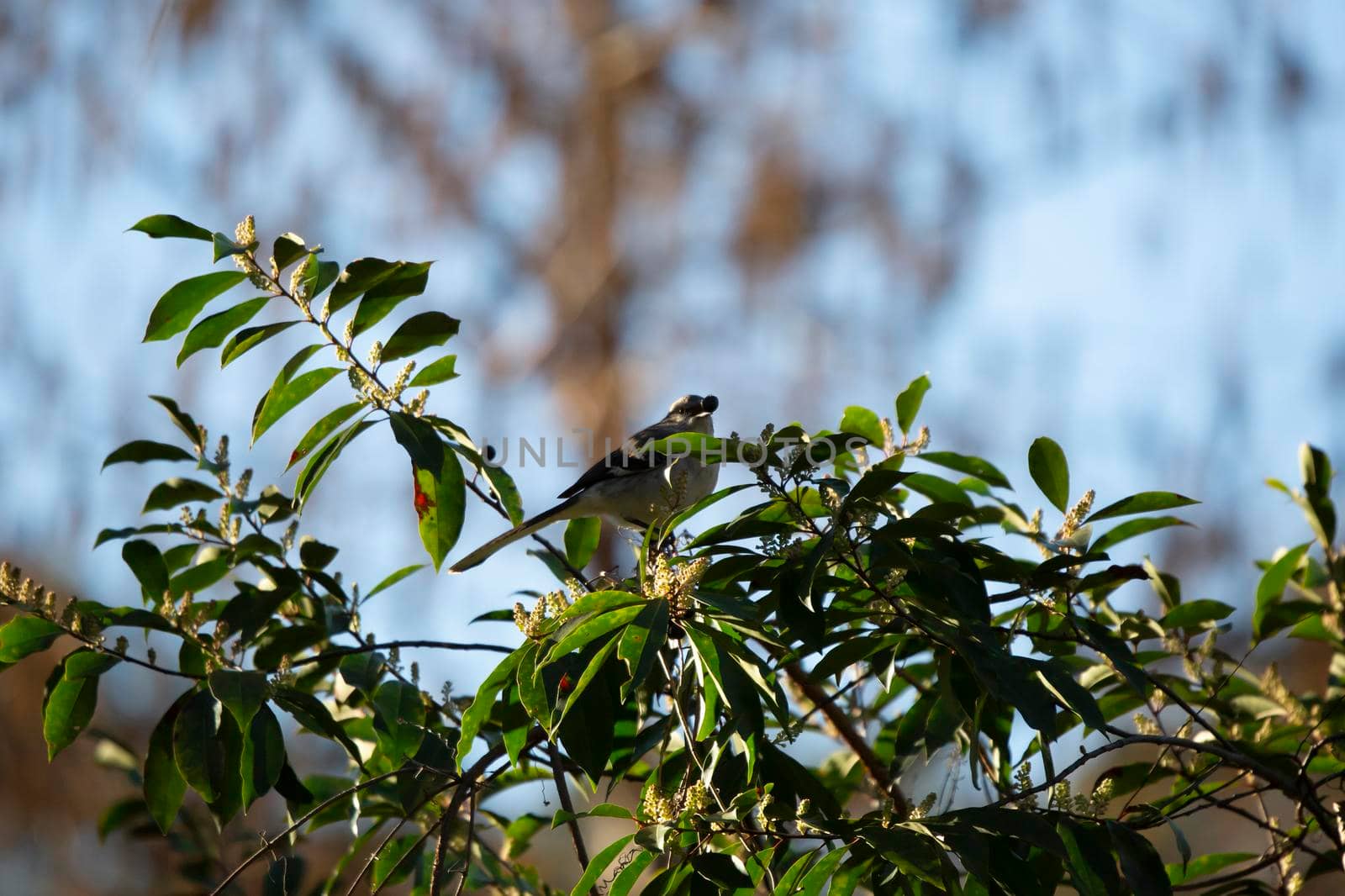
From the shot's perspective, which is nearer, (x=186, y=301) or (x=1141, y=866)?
(x=1141, y=866)

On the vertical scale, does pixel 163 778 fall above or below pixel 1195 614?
below

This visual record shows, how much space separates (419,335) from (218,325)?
0.36 meters

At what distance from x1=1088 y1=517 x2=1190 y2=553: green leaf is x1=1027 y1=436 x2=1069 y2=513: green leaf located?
0.13 meters

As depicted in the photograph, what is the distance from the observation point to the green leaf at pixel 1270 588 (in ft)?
8.34

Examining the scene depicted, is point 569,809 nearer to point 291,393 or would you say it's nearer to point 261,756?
point 261,756

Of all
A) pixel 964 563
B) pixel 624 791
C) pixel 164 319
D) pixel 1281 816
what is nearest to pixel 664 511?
pixel 964 563

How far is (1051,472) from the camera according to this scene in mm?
2225

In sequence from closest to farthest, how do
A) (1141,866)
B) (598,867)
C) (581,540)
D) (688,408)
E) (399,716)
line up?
(1141,866), (598,867), (399,716), (581,540), (688,408)

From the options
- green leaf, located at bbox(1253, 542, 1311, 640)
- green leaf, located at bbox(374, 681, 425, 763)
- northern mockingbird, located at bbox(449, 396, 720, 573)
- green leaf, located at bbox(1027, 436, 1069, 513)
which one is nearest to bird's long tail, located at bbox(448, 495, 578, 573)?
northern mockingbird, located at bbox(449, 396, 720, 573)

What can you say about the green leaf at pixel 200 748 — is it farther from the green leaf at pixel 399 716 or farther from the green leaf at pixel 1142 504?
the green leaf at pixel 1142 504

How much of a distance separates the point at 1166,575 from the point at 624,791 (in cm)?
522

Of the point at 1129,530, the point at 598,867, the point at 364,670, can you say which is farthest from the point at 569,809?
the point at 1129,530

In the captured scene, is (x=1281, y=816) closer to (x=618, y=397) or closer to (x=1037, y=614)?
(x=1037, y=614)

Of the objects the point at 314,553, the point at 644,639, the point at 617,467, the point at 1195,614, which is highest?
the point at 617,467
